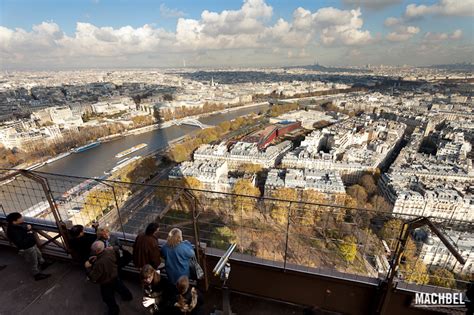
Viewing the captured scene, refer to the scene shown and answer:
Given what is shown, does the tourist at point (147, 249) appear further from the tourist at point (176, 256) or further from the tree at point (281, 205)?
the tree at point (281, 205)

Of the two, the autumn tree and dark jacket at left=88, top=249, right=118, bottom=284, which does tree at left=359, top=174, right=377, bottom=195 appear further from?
dark jacket at left=88, top=249, right=118, bottom=284

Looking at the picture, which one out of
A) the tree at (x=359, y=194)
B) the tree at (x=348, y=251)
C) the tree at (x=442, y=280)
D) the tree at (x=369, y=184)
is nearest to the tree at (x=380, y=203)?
the tree at (x=359, y=194)

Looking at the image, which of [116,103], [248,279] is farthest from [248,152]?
[116,103]

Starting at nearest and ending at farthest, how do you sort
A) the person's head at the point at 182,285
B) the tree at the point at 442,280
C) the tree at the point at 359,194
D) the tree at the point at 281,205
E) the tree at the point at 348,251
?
the person's head at the point at 182,285, the tree at the point at 442,280, the tree at the point at 348,251, the tree at the point at 281,205, the tree at the point at 359,194

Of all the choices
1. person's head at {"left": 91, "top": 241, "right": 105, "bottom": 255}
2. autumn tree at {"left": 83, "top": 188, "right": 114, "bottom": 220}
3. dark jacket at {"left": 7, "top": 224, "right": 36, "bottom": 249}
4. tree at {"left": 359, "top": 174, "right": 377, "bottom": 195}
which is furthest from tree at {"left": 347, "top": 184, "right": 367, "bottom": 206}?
dark jacket at {"left": 7, "top": 224, "right": 36, "bottom": 249}

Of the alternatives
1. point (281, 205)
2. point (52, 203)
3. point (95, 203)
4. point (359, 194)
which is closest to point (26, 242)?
point (52, 203)

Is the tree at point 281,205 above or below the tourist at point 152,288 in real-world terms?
below
